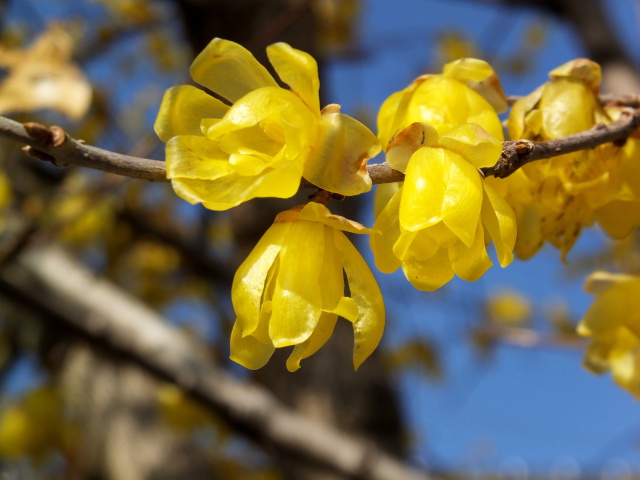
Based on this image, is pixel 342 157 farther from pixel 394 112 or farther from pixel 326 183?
pixel 394 112

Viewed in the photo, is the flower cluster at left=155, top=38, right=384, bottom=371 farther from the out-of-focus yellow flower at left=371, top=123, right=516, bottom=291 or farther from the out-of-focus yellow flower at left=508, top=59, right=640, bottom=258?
the out-of-focus yellow flower at left=508, top=59, right=640, bottom=258

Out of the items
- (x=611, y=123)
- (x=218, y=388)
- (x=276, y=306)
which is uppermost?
→ (x=611, y=123)

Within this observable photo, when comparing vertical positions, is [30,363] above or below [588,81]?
below

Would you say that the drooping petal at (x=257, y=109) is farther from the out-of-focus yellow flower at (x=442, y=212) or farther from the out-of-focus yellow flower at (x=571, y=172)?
the out-of-focus yellow flower at (x=571, y=172)

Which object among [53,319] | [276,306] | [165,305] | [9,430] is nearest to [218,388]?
[53,319]

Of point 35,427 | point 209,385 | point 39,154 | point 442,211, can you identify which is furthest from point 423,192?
point 35,427

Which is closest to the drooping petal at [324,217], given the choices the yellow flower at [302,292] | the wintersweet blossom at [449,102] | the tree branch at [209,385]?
the yellow flower at [302,292]

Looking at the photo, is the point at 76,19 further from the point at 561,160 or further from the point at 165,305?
the point at 561,160
